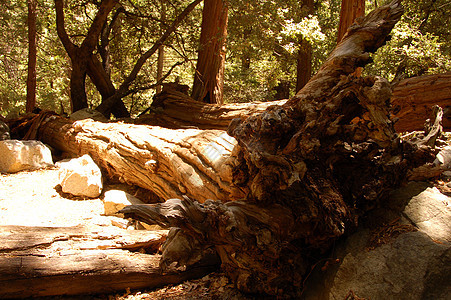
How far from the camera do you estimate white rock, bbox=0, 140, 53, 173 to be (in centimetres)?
565

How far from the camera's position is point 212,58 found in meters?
7.56

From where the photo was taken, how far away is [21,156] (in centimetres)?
569

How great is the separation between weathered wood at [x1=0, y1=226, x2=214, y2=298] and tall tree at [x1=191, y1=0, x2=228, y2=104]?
546 cm

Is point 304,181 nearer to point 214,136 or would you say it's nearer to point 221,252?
point 221,252

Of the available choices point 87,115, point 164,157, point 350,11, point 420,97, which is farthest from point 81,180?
point 350,11

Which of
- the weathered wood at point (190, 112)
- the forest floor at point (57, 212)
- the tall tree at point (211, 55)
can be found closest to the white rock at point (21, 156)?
the forest floor at point (57, 212)

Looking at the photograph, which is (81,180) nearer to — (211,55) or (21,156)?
(21,156)

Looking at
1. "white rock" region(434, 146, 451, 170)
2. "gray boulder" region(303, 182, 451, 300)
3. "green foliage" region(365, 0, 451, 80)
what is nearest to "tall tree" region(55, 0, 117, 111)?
"green foliage" region(365, 0, 451, 80)

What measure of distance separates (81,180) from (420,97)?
17.4 feet

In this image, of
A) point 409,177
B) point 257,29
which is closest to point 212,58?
point 257,29

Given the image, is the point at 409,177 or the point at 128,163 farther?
the point at 128,163

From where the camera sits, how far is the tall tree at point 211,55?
7340 millimetres

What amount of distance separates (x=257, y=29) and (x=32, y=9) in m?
5.61

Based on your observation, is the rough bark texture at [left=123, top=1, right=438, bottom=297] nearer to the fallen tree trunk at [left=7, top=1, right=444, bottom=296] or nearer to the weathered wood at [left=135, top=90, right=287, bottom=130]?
the fallen tree trunk at [left=7, top=1, right=444, bottom=296]
